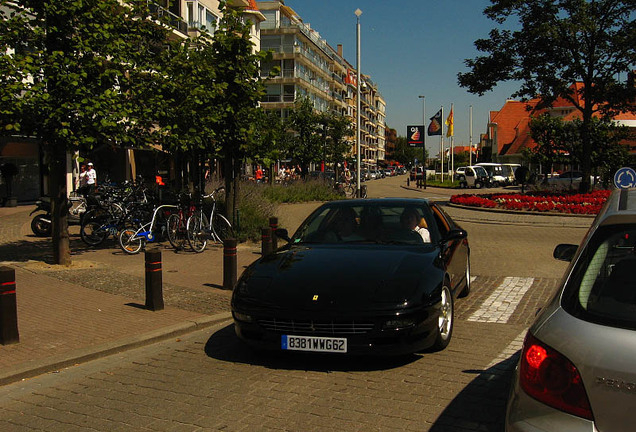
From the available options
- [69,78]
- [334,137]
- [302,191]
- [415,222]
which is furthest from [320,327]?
[334,137]

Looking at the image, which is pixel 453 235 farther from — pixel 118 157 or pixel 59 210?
pixel 118 157

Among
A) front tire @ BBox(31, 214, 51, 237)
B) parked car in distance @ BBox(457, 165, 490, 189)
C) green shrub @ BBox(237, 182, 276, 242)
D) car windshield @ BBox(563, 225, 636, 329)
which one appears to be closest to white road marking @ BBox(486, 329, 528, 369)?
car windshield @ BBox(563, 225, 636, 329)

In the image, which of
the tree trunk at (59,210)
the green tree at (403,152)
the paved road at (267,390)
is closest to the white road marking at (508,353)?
the paved road at (267,390)

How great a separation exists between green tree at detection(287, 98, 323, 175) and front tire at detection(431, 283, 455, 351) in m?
30.5

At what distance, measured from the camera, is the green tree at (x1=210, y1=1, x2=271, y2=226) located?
13.9 meters

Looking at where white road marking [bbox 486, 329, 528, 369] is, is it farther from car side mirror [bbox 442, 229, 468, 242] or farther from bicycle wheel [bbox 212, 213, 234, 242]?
bicycle wheel [bbox 212, 213, 234, 242]

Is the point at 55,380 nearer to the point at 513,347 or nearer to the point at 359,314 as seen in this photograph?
the point at 359,314

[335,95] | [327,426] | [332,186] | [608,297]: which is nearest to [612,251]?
[608,297]

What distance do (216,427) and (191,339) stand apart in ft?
8.65

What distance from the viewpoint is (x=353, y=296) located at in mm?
5066

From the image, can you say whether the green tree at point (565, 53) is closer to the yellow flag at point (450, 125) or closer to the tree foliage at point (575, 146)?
the tree foliage at point (575, 146)

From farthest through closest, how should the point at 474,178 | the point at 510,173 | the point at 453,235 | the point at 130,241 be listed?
the point at 510,173, the point at 474,178, the point at 130,241, the point at 453,235

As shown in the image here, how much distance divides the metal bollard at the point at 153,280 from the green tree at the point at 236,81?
6802 mm

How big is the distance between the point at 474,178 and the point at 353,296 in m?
48.8
